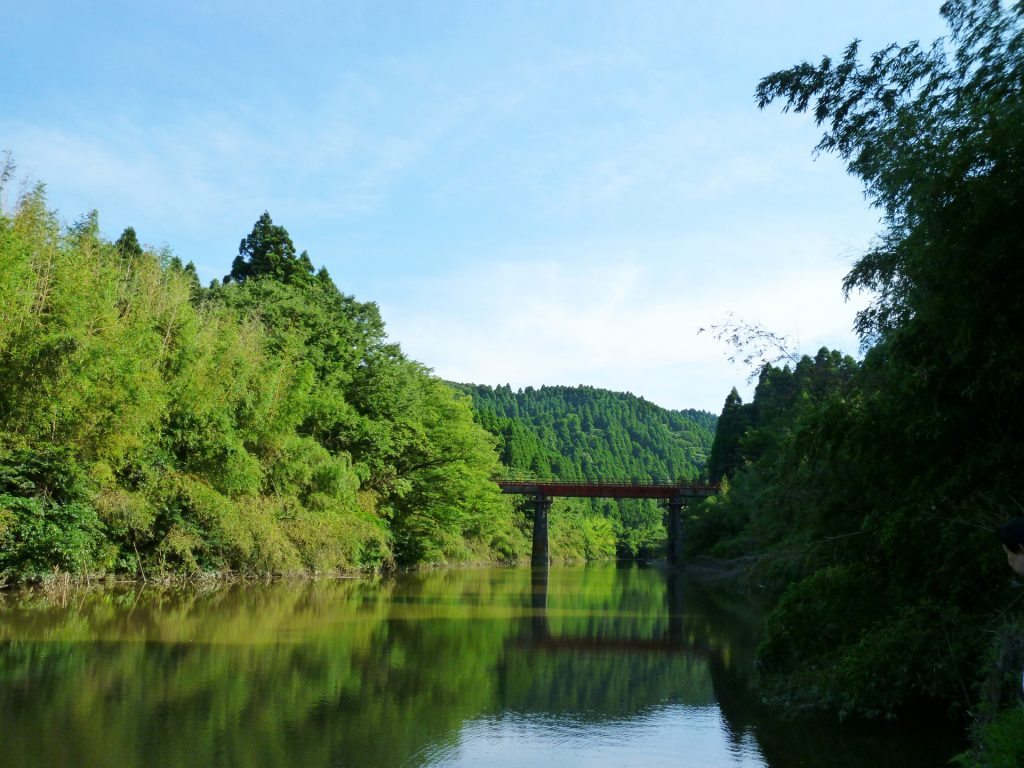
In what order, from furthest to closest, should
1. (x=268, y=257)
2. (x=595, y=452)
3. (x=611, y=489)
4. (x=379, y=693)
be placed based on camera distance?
(x=595, y=452) → (x=611, y=489) → (x=268, y=257) → (x=379, y=693)

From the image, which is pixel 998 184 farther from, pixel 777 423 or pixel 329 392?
pixel 329 392

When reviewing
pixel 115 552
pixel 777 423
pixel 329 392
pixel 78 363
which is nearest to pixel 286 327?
pixel 329 392

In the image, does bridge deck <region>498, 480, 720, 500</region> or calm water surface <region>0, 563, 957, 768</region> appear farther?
bridge deck <region>498, 480, 720, 500</region>

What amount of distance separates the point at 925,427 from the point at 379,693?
7.38 meters

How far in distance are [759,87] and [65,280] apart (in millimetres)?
16659

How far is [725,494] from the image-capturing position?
4716 centimetres

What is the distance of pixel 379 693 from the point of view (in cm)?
1087

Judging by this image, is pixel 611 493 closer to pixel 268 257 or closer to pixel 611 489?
pixel 611 489

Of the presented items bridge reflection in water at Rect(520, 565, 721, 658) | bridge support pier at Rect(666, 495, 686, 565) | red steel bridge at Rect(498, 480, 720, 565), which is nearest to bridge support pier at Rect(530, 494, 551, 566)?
red steel bridge at Rect(498, 480, 720, 565)

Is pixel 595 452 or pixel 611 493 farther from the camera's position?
pixel 595 452

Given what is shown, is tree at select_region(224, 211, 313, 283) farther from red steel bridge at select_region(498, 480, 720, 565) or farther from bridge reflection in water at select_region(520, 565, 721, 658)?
bridge reflection in water at select_region(520, 565, 721, 658)

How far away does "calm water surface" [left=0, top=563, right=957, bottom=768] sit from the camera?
8180 mm

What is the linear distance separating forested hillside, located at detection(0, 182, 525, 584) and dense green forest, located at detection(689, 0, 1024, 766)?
16503 mm

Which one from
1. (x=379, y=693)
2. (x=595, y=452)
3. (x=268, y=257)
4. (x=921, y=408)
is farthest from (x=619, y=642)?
(x=595, y=452)
